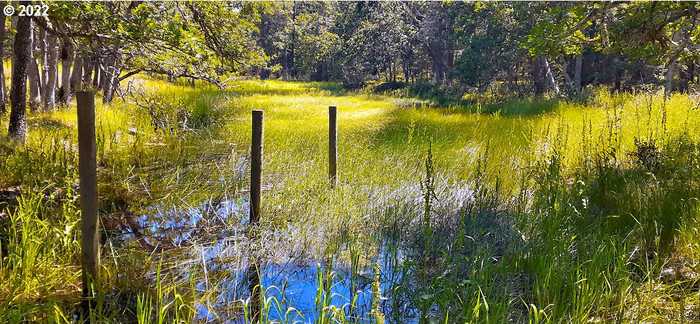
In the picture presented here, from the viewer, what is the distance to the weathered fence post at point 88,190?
3113 millimetres

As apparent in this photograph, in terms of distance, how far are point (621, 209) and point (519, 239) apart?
3.96 feet

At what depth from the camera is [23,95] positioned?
7.41m

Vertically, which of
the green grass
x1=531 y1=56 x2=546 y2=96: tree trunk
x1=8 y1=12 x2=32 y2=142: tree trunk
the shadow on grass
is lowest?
the green grass

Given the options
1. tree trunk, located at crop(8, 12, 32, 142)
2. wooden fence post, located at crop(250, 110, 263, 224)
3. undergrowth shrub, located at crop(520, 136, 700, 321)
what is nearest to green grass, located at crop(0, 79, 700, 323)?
undergrowth shrub, located at crop(520, 136, 700, 321)

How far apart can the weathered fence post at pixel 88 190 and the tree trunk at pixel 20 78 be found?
16.2 ft

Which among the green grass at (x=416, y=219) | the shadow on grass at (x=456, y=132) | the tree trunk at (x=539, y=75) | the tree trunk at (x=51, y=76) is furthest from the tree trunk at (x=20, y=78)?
the tree trunk at (x=539, y=75)

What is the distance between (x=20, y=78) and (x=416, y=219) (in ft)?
19.5

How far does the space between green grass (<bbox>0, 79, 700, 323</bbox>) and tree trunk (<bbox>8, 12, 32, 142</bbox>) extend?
579mm

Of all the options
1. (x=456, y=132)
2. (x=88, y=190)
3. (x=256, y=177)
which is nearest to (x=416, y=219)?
(x=256, y=177)

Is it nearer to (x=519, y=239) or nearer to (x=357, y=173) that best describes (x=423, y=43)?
(x=357, y=173)

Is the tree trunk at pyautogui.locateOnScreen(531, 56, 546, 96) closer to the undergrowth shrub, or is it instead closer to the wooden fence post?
the undergrowth shrub

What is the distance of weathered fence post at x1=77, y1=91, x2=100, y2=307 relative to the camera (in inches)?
123

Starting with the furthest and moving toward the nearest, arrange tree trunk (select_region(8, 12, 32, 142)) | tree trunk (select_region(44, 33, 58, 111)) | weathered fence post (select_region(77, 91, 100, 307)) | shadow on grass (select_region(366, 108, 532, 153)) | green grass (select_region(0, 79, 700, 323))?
tree trunk (select_region(44, 33, 58, 111))
shadow on grass (select_region(366, 108, 532, 153))
tree trunk (select_region(8, 12, 32, 142))
green grass (select_region(0, 79, 700, 323))
weathered fence post (select_region(77, 91, 100, 307))

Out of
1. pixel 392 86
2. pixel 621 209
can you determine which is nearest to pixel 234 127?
pixel 621 209
